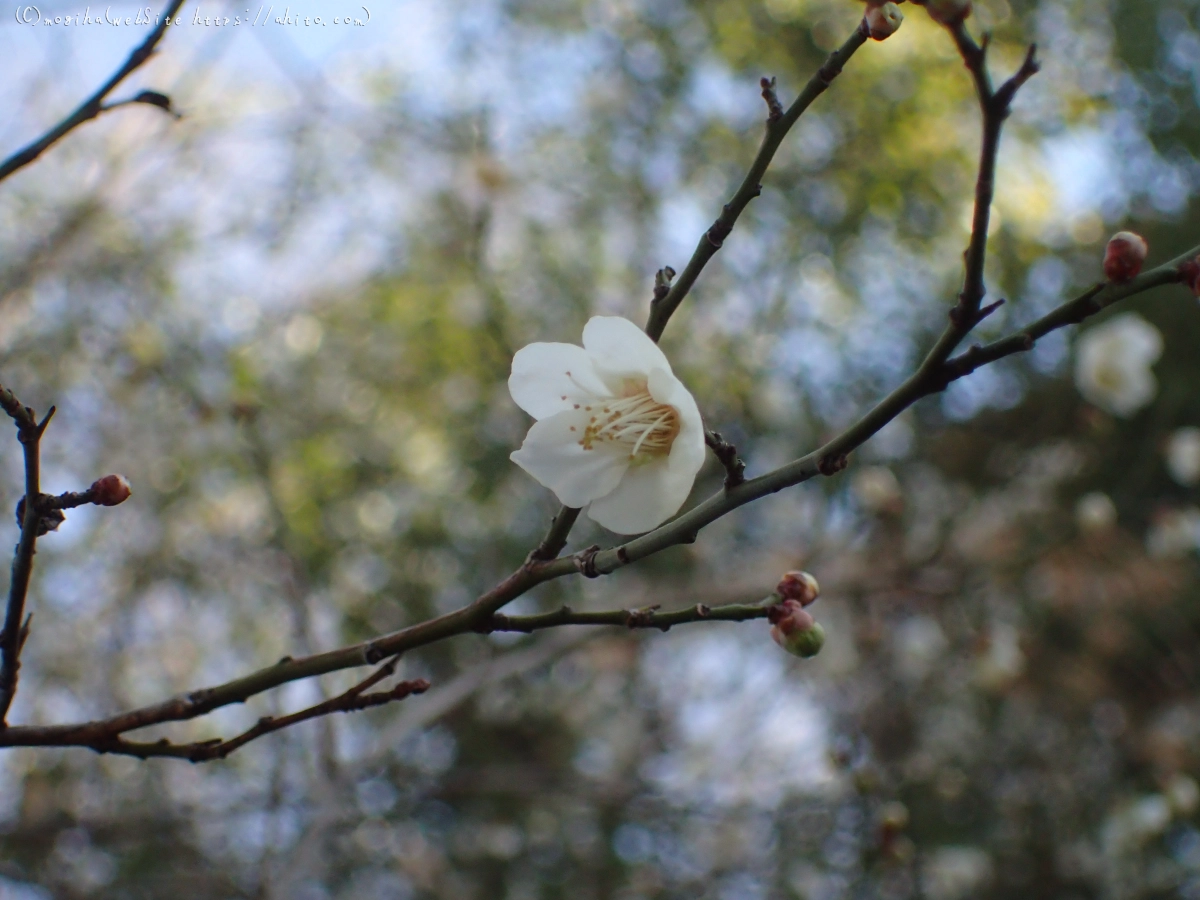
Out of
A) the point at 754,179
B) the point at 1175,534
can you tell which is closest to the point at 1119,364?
the point at 1175,534

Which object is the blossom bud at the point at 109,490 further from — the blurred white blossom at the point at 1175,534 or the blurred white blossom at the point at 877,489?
the blurred white blossom at the point at 1175,534

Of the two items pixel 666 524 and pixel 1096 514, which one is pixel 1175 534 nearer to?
pixel 1096 514

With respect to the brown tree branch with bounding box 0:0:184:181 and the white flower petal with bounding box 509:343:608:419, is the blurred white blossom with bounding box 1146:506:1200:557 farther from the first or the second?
the brown tree branch with bounding box 0:0:184:181

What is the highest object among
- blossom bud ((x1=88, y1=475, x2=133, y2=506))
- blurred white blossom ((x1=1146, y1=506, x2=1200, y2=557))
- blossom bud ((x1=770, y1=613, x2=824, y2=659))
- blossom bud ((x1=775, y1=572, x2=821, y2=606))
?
blurred white blossom ((x1=1146, y1=506, x2=1200, y2=557))

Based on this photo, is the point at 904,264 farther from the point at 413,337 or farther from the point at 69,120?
the point at 69,120

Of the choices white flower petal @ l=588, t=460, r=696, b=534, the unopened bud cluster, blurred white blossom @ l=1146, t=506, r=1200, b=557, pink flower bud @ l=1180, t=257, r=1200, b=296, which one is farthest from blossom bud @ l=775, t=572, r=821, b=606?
blurred white blossom @ l=1146, t=506, r=1200, b=557

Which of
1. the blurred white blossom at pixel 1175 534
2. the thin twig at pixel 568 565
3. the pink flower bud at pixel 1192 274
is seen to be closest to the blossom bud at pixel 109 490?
the thin twig at pixel 568 565
